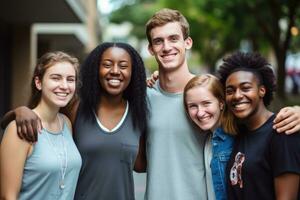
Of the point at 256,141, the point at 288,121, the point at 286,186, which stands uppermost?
the point at 288,121

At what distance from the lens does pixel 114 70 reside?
3848mm

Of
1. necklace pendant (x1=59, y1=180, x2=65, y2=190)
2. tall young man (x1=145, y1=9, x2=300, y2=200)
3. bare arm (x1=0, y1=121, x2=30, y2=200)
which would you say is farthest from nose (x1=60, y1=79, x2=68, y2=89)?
tall young man (x1=145, y1=9, x2=300, y2=200)

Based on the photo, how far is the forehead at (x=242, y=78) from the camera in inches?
141

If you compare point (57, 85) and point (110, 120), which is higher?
point (57, 85)

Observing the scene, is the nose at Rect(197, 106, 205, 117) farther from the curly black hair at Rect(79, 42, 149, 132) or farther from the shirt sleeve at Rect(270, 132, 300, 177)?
the shirt sleeve at Rect(270, 132, 300, 177)

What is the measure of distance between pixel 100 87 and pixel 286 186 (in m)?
1.56

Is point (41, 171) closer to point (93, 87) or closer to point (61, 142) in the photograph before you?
point (61, 142)

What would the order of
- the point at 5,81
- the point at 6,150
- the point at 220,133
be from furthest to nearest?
the point at 5,81, the point at 220,133, the point at 6,150

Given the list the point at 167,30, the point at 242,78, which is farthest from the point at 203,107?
the point at 167,30

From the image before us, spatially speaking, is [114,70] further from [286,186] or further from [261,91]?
[286,186]

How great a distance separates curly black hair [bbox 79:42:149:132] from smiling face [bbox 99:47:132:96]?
47 millimetres

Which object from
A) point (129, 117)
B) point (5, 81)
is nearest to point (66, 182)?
point (129, 117)

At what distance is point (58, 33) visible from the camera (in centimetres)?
2097

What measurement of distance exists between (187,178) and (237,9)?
612 inches
